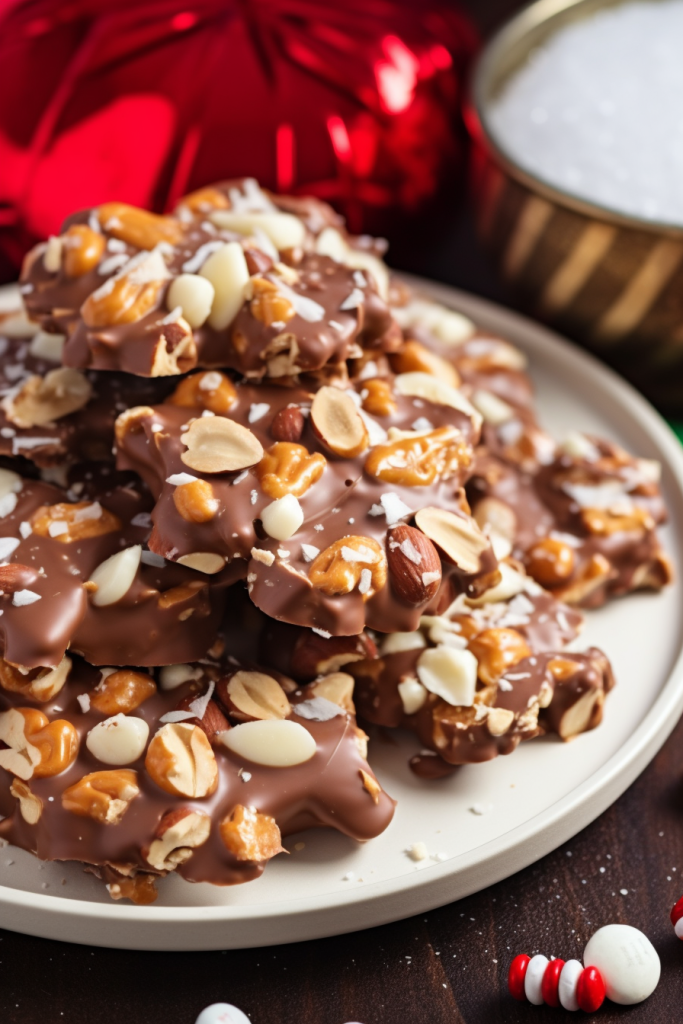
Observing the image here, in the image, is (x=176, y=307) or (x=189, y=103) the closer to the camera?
(x=176, y=307)

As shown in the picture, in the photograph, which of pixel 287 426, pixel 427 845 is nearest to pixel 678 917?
pixel 427 845

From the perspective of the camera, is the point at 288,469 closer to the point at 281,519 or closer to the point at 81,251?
the point at 281,519

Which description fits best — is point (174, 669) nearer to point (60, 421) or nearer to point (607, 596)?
point (60, 421)

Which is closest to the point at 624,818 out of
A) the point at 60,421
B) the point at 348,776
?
the point at 348,776

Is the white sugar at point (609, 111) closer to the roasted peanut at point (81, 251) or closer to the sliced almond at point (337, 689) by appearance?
the roasted peanut at point (81, 251)

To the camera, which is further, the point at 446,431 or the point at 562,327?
the point at 562,327
